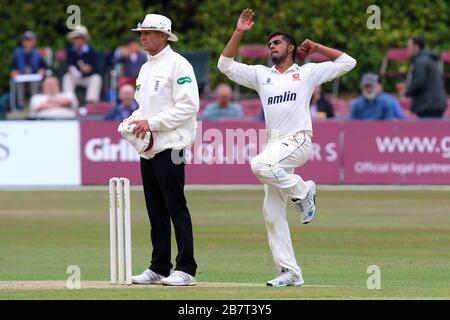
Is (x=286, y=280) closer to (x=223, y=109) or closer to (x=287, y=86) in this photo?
(x=287, y=86)

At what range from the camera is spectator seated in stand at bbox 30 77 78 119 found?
25750mm

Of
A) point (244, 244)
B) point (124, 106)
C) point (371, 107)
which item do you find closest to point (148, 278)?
point (244, 244)

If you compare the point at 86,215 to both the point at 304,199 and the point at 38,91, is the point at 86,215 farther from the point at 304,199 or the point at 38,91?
the point at 38,91

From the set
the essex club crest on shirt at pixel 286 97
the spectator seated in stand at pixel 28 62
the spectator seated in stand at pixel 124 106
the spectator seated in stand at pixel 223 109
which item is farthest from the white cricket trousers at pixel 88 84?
the essex club crest on shirt at pixel 286 97

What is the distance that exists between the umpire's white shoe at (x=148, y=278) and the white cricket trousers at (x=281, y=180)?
1.03 metres

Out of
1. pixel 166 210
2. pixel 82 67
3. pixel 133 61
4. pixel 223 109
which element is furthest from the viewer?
pixel 82 67

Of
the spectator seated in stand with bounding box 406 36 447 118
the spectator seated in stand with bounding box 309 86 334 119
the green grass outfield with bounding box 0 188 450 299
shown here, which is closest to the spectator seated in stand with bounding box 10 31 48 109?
the green grass outfield with bounding box 0 188 450 299

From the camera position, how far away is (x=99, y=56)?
29.6 metres

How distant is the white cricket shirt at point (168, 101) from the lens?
1188 centimetres

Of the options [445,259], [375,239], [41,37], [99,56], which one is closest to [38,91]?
[99,56]

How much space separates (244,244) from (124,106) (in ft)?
25.6

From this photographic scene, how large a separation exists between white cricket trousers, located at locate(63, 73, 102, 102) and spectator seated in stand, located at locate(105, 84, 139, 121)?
3.94m

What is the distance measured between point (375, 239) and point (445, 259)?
2079 millimetres

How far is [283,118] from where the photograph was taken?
12.0 m
